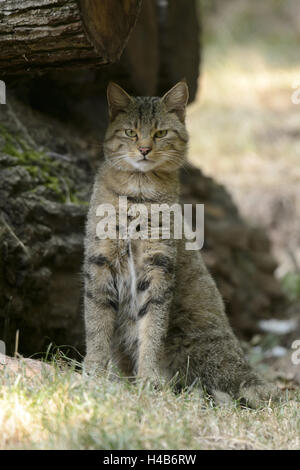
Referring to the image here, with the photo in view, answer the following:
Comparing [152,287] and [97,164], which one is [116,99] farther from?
[97,164]

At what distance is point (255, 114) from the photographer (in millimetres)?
11789

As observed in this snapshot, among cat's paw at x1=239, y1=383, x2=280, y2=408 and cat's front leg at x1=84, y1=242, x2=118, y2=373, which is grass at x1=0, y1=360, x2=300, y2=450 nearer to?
cat's paw at x1=239, y1=383, x2=280, y2=408

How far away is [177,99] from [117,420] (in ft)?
7.03

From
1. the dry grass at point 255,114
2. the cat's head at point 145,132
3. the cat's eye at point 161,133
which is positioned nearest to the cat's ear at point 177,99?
the cat's head at point 145,132

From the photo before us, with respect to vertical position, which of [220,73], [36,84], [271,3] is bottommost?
[36,84]

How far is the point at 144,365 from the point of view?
354 cm

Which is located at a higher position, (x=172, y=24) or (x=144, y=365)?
(x=172, y=24)

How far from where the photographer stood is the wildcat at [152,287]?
142 inches

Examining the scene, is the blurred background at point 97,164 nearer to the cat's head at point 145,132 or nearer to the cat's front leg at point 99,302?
the cat's head at point 145,132

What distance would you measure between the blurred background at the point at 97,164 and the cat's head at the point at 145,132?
0.32 meters

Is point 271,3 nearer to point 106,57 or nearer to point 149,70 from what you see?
point 149,70

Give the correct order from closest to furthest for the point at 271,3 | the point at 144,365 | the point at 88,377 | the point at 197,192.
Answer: the point at 88,377
the point at 144,365
the point at 197,192
the point at 271,3
